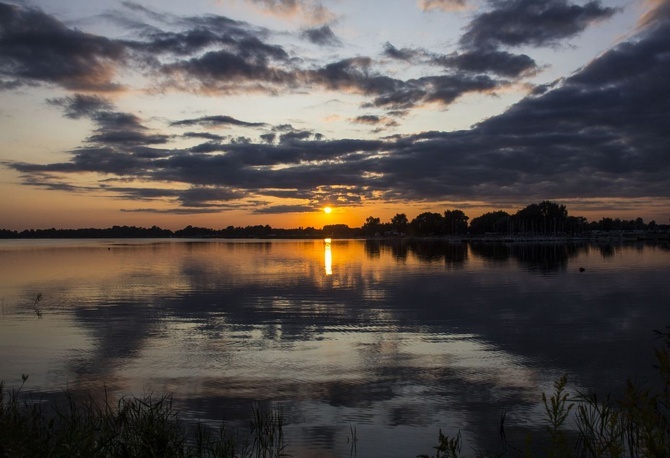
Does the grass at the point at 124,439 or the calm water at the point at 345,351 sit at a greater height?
the grass at the point at 124,439

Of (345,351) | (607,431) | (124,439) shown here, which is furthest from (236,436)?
(345,351)

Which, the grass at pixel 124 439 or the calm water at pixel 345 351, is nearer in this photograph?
the grass at pixel 124 439

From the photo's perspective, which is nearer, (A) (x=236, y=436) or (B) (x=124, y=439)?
(B) (x=124, y=439)

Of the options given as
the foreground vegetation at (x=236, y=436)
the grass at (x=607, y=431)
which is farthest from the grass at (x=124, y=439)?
the grass at (x=607, y=431)

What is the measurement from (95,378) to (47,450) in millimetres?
11850

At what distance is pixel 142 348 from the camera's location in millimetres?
25547

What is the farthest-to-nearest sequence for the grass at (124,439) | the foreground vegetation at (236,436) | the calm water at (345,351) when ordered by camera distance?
the calm water at (345,351) → the grass at (124,439) → the foreground vegetation at (236,436)

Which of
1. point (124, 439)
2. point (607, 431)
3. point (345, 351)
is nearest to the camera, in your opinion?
point (124, 439)

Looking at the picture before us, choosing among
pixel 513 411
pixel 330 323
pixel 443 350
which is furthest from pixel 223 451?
pixel 330 323

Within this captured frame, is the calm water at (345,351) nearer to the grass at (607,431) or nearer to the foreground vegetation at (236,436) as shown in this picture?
the foreground vegetation at (236,436)

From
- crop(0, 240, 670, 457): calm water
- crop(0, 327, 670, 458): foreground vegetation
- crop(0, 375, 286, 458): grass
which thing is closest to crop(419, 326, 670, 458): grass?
crop(0, 327, 670, 458): foreground vegetation

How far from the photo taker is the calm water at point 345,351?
1619 cm

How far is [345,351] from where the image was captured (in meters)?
24.9

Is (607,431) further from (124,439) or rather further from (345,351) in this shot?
(345,351)
